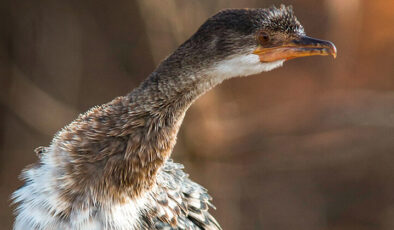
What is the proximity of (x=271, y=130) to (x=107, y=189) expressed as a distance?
5073 millimetres

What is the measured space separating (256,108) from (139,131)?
17.0 ft

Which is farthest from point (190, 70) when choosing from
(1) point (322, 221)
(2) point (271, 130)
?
(1) point (322, 221)

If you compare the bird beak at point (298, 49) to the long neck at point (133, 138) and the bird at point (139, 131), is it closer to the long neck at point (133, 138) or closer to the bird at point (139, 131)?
the bird at point (139, 131)

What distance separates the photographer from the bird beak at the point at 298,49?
9.99 ft

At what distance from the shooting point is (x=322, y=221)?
26.6 ft

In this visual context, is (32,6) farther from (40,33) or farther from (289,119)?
(289,119)

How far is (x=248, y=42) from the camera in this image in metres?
2.96

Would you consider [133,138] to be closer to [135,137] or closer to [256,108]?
[135,137]

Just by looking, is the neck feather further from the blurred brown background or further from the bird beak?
the blurred brown background

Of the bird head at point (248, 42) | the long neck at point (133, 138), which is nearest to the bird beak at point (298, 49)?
the bird head at point (248, 42)

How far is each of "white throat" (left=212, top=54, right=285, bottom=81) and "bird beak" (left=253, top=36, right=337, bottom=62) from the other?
36mm

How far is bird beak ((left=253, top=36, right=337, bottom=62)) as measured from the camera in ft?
9.99

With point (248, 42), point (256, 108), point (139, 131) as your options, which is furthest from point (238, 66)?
point (256, 108)

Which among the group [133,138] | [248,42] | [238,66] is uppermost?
[248,42]
